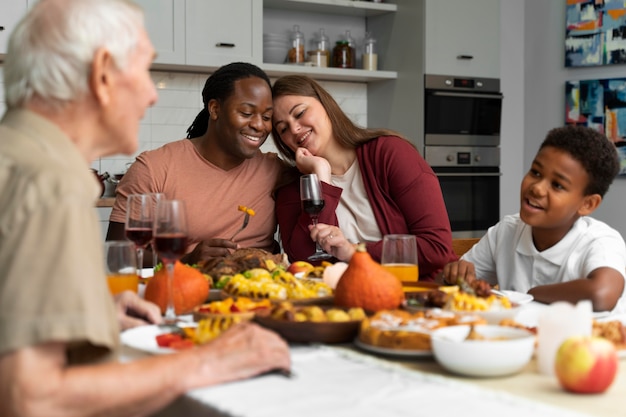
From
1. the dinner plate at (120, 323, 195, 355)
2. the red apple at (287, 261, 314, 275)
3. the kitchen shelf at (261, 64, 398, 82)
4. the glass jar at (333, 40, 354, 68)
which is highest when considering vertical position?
the glass jar at (333, 40, 354, 68)

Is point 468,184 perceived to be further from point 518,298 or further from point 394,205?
point 518,298

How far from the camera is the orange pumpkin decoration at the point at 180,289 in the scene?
1.80 m

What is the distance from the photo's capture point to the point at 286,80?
3051mm

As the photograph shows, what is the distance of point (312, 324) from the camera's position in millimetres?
1490

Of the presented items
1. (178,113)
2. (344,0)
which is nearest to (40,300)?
(178,113)

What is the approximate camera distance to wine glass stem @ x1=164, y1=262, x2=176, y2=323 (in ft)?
5.58

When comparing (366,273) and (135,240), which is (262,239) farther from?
(366,273)

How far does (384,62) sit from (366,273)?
429cm

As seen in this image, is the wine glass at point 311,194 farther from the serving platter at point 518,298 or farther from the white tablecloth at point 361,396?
the white tablecloth at point 361,396

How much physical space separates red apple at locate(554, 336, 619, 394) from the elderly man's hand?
0.83 m

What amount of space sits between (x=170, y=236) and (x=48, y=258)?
0.65m

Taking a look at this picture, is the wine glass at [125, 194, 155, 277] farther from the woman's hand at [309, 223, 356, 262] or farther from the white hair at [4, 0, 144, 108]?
the white hair at [4, 0, 144, 108]

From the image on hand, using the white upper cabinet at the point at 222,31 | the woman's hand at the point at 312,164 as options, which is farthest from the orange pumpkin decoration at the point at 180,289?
the white upper cabinet at the point at 222,31

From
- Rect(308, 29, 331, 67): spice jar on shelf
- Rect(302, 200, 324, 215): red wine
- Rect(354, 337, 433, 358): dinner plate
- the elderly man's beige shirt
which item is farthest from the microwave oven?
the elderly man's beige shirt
